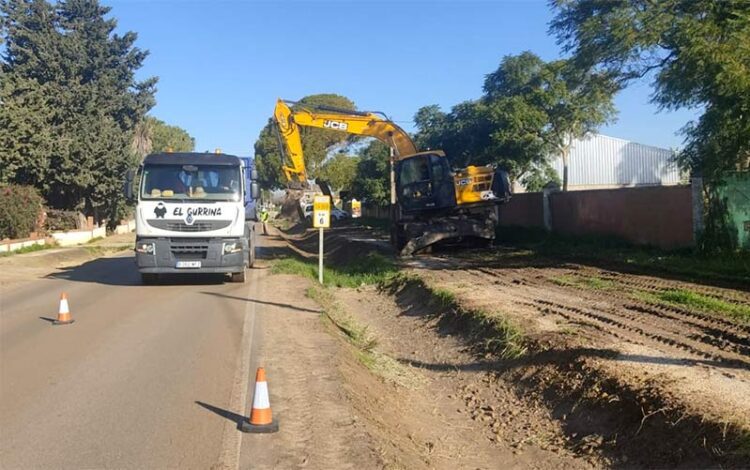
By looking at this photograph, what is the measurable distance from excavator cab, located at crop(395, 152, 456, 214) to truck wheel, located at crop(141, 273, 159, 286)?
28.1 feet

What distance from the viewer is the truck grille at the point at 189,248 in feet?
51.1

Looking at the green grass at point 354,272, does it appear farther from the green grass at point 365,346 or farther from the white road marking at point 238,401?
the white road marking at point 238,401

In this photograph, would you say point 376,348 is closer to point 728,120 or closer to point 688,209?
point 728,120

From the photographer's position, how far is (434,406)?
770 cm

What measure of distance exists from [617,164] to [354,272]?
36.7m

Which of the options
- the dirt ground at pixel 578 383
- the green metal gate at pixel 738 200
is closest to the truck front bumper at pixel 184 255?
the dirt ground at pixel 578 383

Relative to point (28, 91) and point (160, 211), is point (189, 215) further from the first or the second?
point (28, 91)

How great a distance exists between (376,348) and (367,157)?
4559 cm

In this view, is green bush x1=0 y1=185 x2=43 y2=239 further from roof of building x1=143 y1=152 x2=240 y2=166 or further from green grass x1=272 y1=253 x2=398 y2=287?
roof of building x1=143 y1=152 x2=240 y2=166

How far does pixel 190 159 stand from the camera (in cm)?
1603

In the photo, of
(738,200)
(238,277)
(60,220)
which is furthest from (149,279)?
(60,220)

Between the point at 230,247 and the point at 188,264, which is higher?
the point at 230,247

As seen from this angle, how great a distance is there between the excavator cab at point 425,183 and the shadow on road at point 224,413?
15913mm

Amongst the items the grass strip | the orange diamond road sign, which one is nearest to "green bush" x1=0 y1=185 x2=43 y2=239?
the orange diamond road sign
